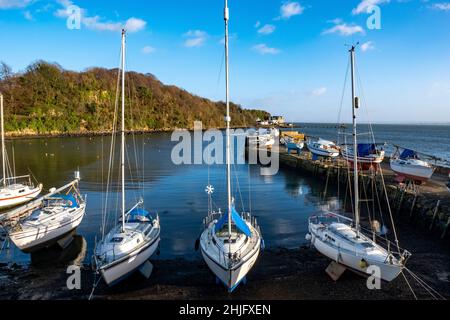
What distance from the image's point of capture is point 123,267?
47.8 feet

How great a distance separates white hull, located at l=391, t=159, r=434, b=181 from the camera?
2902 cm

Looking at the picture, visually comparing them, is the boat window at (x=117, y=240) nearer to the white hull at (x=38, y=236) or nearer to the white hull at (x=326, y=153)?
the white hull at (x=38, y=236)

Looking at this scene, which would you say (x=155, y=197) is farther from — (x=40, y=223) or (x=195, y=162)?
(x=195, y=162)

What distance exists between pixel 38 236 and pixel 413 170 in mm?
29787

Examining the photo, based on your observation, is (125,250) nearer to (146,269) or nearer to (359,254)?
(146,269)

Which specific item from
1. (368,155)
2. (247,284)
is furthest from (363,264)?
(368,155)

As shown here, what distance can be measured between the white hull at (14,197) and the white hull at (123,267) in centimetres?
1915

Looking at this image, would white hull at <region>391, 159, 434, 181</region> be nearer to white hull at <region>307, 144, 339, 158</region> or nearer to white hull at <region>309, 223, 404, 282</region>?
white hull at <region>307, 144, 339, 158</region>

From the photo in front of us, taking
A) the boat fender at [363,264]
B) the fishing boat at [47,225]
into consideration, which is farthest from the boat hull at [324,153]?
the fishing boat at [47,225]

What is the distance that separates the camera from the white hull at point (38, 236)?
696 inches

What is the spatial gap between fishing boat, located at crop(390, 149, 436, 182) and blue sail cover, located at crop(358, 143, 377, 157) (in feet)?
16.7

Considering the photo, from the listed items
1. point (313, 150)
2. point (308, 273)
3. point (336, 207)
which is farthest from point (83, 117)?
point (308, 273)
